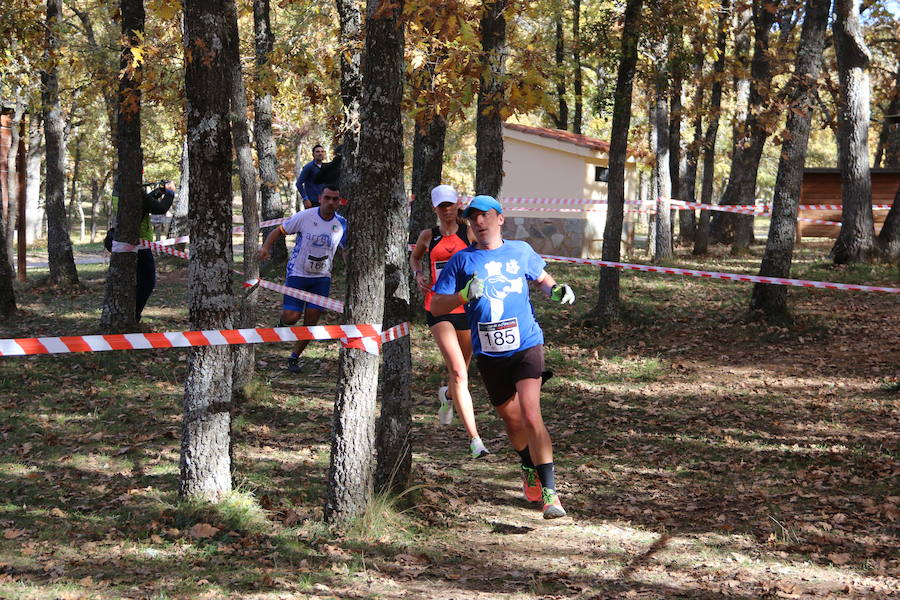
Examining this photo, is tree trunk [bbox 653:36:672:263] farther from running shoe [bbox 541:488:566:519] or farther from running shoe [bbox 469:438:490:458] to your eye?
running shoe [bbox 541:488:566:519]

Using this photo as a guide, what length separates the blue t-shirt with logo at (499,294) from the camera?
603cm

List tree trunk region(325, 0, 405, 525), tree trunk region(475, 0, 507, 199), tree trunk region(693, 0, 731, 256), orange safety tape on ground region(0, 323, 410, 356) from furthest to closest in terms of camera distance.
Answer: tree trunk region(693, 0, 731, 256) < tree trunk region(475, 0, 507, 199) < tree trunk region(325, 0, 405, 525) < orange safety tape on ground region(0, 323, 410, 356)

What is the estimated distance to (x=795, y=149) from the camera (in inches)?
488

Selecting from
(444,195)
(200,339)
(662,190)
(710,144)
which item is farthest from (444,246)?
(710,144)

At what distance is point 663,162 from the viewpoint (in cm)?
2295

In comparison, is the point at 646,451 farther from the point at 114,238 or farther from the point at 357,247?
the point at 114,238

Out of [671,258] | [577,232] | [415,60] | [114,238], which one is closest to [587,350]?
[415,60]

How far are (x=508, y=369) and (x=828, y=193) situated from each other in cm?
2748

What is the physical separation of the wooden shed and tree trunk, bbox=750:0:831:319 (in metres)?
17.2

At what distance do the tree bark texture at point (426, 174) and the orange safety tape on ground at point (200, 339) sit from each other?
6550 millimetres

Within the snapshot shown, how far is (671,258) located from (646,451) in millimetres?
15372

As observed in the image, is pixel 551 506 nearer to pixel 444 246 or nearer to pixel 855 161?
pixel 444 246

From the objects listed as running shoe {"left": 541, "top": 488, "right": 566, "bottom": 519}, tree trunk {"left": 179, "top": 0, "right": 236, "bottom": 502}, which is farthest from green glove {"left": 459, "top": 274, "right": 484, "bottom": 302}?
tree trunk {"left": 179, "top": 0, "right": 236, "bottom": 502}

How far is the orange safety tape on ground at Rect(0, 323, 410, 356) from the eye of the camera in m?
5.12
